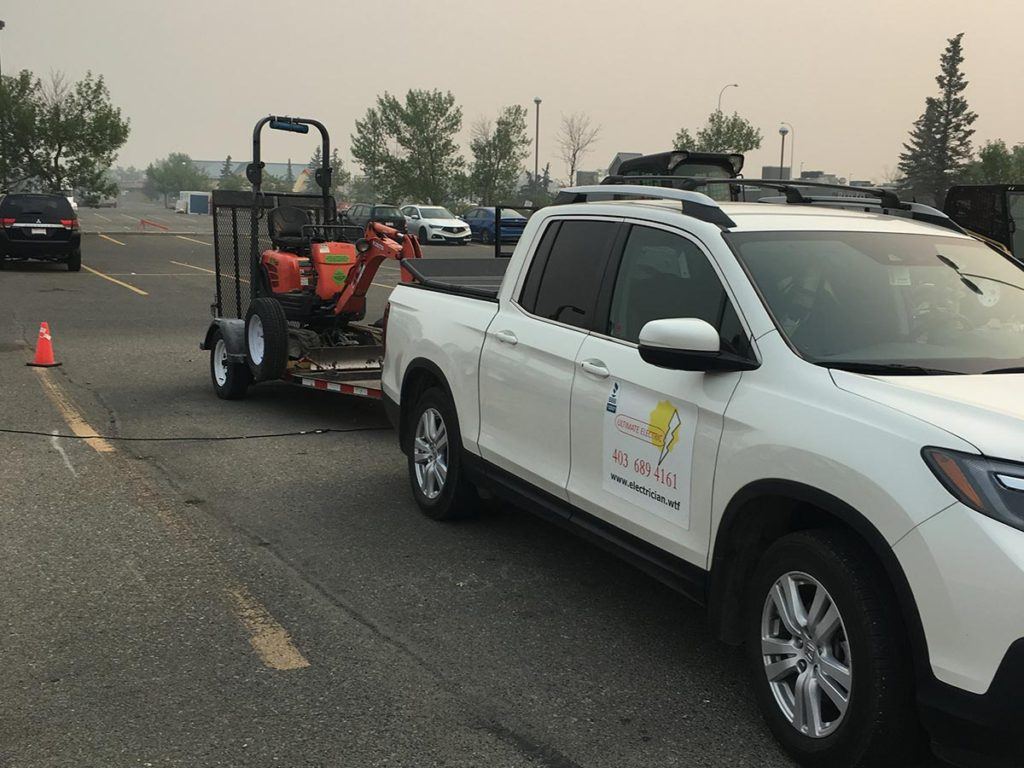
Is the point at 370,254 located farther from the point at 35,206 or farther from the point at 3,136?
the point at 3,136

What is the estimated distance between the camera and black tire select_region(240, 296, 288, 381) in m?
8.80

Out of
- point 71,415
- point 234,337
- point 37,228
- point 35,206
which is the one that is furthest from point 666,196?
point 35,206

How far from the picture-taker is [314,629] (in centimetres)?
452

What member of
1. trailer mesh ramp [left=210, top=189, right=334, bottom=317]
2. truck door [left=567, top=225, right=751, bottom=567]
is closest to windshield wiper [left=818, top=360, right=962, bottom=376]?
truck door [left=567, top=225, right=751, bottom=567]

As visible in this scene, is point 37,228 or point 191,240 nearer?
point 37,228

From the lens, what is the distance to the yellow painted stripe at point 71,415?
7820mm

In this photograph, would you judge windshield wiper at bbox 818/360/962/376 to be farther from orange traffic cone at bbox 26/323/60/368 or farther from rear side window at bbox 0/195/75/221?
rear side window at bbox 0/195/75/221

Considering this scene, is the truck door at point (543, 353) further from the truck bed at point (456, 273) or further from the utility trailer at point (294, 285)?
the utility trailer at point (294, 285)

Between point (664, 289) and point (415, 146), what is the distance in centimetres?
7262

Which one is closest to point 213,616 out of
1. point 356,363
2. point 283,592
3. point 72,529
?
point 283,592

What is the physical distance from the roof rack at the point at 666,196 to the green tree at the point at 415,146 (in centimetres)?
7066

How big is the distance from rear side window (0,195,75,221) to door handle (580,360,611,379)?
2443 cm

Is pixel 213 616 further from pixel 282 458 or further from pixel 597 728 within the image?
pixel 282 458

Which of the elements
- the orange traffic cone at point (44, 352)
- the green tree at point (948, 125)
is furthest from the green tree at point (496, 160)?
the orange traffic cone at point (44, 352)
